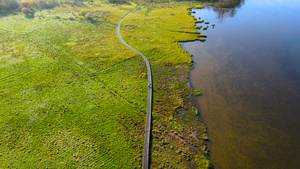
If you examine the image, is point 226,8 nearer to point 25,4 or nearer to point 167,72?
point 167,72

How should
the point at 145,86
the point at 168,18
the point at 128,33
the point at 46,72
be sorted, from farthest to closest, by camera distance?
the point at 168,18
the point at 128,33
the point at 46,72
the point at 145,86

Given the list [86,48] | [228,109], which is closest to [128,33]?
[86,48]

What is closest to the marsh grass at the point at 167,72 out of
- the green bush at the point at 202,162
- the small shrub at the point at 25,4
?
the green bush at the point at 202,162

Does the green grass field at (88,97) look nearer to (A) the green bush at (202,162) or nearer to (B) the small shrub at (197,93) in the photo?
(A) the green bush at (202,162)

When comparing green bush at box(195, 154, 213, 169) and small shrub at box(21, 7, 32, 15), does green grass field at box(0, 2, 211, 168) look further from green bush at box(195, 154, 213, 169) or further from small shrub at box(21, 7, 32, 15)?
small shrub at box(21, 7, 32, 15)

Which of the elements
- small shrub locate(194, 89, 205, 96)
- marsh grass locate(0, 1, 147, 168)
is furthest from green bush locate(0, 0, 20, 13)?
small shrub locate(194, 89, 205, 96)

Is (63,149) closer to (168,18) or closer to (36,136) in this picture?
(36,136)

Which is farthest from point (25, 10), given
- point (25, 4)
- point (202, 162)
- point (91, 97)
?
point (202, 162)
